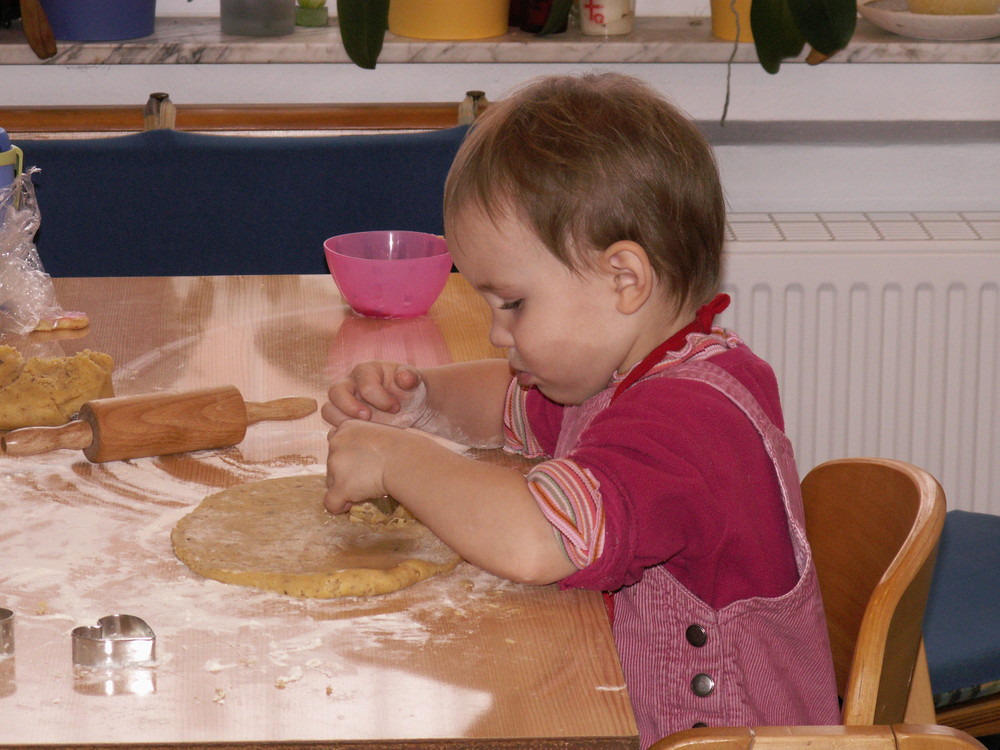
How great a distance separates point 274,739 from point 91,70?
1834 mm

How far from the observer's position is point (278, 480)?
0.98m

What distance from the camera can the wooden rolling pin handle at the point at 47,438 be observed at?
3.29 ft

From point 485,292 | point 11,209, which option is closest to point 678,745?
point 485,292

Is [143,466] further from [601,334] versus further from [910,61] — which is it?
[910,61]

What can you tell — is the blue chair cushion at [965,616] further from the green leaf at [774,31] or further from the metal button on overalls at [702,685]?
the green leaf at [774,31]

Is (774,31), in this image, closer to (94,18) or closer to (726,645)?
(94,18)

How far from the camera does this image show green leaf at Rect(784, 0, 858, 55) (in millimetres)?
1914

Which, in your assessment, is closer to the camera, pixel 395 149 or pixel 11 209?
pixel 11 209

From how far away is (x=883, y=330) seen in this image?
2252 millimetres

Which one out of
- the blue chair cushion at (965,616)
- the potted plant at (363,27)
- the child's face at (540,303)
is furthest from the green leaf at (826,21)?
the child's face at (540,303)

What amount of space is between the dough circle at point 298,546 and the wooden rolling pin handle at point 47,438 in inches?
5.6

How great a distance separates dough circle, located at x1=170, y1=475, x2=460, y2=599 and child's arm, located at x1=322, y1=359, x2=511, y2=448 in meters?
0.16

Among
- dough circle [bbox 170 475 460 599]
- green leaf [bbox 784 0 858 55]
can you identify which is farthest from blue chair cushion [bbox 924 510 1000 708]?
green leaf [bbox 784 0 858 55]

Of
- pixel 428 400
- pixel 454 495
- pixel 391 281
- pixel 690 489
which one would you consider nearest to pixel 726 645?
pixel 690 489
